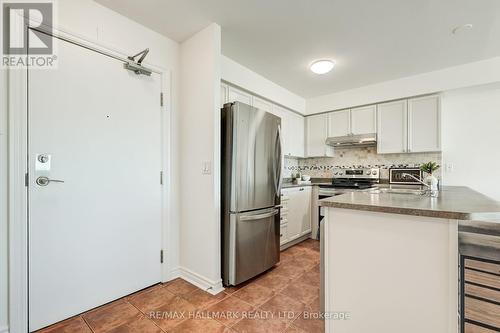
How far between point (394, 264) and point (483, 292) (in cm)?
34

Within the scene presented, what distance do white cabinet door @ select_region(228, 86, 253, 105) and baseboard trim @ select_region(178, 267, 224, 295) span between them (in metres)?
1.99

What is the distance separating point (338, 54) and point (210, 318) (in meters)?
2.94

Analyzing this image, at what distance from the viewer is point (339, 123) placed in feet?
12.6

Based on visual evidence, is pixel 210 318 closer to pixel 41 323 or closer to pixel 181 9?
pixel 41 323

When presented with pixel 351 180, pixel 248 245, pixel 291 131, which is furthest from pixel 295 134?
pixel 248 245

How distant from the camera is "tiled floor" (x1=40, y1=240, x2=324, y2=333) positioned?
1.55 m

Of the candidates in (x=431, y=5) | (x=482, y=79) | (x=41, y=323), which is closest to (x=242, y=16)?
(x=431, y=5)

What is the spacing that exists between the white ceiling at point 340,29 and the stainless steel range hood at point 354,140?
970 mm

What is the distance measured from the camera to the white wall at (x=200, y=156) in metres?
2.05

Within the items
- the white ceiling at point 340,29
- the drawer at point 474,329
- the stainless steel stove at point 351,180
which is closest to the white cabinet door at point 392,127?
the stainless steel stove at point 351,180

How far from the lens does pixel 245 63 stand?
283 centimetres

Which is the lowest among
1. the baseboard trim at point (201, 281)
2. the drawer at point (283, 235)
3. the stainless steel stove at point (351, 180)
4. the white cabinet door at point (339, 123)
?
the baseboard trim at point (201, 281)

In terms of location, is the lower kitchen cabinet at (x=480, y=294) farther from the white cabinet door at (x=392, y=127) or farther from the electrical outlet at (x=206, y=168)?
the white cabinet door at (x=392, y=127)

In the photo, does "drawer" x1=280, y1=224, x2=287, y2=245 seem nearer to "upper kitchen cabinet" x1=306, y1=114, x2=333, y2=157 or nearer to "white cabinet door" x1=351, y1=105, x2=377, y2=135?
"upper kitchen cabinet" x1=306, y1=114, x2=333, y2=157
